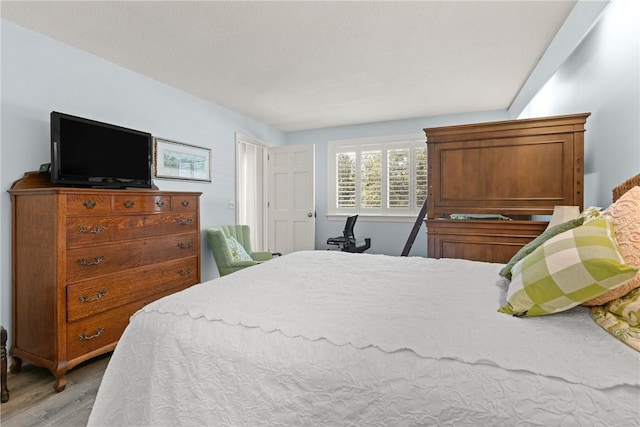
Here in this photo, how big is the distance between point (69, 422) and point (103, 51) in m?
2.74

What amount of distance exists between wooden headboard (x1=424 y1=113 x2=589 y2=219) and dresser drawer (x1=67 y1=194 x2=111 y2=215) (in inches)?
102

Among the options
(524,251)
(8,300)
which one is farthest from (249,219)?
(524,251)

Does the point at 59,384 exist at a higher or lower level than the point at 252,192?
lower

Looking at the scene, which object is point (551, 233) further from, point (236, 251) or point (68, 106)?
point (68, 106)

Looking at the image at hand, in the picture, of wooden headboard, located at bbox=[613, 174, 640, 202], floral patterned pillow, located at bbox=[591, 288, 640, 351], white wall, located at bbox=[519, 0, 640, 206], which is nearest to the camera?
floral patterned pillow, located at bbox=[591, 288, 640, 351]

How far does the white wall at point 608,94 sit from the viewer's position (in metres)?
1.78

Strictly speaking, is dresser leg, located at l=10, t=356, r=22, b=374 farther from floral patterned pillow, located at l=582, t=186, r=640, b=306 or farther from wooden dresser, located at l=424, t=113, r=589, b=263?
floral patterned pillow, located at l=582, t=186, r=640, b=306

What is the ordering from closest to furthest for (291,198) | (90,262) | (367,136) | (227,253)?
(90,262) < (227,253) < (291,198) < (367,136)

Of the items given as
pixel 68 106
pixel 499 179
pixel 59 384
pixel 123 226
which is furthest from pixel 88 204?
pixel 499 179

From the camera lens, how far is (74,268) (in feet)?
7.14

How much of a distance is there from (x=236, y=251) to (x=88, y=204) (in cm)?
181

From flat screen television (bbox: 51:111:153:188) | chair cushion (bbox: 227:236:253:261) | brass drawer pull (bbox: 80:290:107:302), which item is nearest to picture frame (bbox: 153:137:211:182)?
flat screen television (bbox: 51:111:153:188)

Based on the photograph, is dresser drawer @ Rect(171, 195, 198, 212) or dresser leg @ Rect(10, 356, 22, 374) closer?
dresser leg @ Rect(10, 356, 22, 374)

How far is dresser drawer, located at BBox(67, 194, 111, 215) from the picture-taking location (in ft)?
7.07
